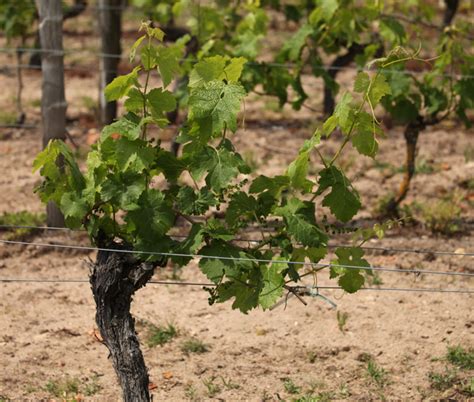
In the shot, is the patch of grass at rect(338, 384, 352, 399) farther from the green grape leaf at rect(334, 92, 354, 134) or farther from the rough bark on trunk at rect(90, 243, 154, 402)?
the green grape leaf at rect(334, 92, 354, 134)

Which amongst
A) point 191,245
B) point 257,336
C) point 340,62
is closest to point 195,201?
point 191,245

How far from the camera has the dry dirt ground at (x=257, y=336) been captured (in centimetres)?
532

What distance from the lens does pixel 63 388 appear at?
5254 mm

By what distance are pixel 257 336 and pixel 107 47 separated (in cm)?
433

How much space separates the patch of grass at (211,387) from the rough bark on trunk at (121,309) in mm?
806

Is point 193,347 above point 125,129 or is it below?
below

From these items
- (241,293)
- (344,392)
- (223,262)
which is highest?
(223,262)

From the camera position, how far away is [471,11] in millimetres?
16875

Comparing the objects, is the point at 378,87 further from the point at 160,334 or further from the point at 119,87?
the point at 160,334

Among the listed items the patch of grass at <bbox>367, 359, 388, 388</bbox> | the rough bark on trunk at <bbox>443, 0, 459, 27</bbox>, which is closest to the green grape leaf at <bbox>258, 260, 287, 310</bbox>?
the patch of grass at <bbox>367, 359, 388, 388</bbox>

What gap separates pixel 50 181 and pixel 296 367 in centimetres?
194

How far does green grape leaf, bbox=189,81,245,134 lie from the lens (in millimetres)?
4117

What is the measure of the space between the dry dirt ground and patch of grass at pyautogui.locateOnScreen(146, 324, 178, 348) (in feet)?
0.10

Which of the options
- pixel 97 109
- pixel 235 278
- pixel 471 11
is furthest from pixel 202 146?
pixel 471 11
